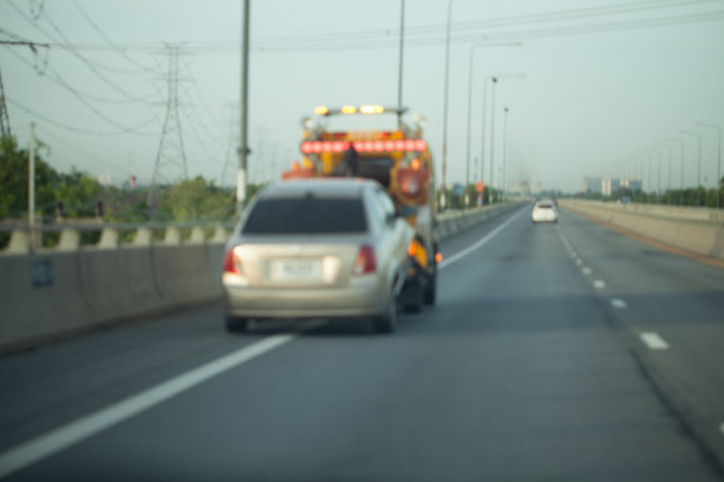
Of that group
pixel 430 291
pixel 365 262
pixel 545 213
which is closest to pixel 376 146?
pixel 430 291

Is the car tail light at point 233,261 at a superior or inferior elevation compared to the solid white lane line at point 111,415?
superior

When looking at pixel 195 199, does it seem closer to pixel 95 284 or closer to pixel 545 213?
pixel 545 213

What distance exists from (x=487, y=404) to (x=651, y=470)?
6.73 ft

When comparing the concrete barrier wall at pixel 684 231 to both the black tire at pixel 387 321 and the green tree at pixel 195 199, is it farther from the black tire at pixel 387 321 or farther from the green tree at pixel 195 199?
the green tree at pixel 195 199

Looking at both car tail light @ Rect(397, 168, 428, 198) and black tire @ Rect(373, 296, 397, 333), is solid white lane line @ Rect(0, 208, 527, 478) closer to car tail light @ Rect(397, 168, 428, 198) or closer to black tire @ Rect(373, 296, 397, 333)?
black tire @ Rect(373, 296, 397, 333)

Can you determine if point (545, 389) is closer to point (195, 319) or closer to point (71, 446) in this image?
point (71, 446)

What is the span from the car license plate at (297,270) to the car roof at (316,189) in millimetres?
1110

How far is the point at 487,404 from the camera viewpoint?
7641 mm

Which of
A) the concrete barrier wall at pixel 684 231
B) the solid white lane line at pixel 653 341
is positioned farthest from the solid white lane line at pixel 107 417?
the concrete barrier wall at pixel 684 231

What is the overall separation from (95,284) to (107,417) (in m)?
5.24

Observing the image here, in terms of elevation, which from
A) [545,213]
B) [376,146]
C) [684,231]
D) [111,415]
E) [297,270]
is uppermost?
[376,146]

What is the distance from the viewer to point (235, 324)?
11391 mm

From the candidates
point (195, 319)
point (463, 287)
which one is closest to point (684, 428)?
point (195, 319)

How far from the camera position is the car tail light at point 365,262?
10.9 m
